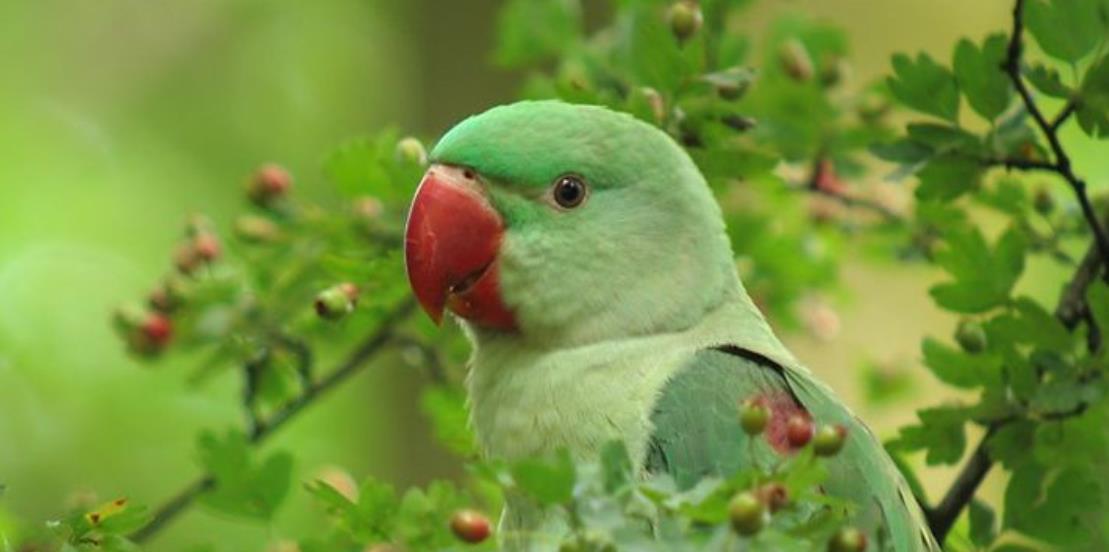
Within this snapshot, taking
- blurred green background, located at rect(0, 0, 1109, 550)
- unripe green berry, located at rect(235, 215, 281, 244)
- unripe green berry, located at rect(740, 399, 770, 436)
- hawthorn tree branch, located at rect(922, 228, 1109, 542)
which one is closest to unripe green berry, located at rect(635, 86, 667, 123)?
hawthorn tree branch, located at rect(922, 228, 1109, 542)

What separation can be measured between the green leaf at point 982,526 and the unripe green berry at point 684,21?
28.7 inches

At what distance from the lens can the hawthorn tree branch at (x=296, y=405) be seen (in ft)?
7.88

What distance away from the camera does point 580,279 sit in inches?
81.2

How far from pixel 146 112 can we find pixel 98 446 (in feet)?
4.76

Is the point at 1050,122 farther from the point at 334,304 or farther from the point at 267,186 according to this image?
the point at 267,186

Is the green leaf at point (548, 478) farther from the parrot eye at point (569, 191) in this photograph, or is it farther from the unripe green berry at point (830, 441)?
the parrot eye at point (569, 191)

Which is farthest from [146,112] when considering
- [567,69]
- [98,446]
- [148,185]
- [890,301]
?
[567,69]

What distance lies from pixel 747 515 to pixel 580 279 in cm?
79

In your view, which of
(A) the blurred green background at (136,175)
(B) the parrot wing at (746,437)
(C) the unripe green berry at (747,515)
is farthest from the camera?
(A) the blurred green background at (136,175)

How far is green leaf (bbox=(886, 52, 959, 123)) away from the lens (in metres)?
2.12

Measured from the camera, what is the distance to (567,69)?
2.71m

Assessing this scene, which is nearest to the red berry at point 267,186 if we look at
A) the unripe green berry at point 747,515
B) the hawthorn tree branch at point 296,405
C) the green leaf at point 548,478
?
the hawthorn tree branch at point 296,405

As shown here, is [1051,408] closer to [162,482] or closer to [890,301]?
[890,301]

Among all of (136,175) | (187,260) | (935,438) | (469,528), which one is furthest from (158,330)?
(136,175)
